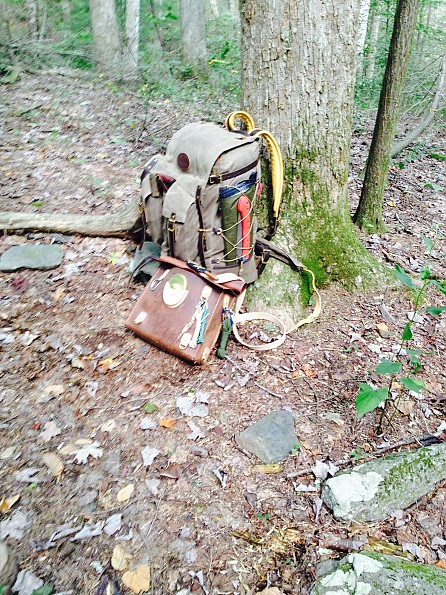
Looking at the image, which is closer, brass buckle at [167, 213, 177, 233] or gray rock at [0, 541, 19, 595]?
gray rock at [0, 541, 19, 595]

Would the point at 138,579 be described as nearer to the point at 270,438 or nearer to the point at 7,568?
the point at 7,568

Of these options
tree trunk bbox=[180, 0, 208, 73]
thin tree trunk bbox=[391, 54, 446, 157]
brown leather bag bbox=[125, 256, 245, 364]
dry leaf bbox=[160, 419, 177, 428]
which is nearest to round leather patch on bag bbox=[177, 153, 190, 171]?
brown leather bag bbox=[125, 256, 245, 364]

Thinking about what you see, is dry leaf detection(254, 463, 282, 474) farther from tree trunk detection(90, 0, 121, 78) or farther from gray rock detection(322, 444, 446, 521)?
tree trunk detection(90, 0, 121, 78)

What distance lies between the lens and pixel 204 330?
2785 millimetres

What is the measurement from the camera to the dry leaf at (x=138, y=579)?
70.9 inches

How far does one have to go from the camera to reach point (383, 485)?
2.17 metres

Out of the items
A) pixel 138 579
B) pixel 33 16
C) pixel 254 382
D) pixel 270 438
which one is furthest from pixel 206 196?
pixel 33 16

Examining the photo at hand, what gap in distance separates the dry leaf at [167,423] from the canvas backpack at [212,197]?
76 centimetres

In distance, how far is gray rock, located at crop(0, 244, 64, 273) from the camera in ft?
11.7

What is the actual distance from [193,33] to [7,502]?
31.6 ft

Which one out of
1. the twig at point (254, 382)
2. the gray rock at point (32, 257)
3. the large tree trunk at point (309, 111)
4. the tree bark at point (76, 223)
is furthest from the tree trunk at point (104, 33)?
the twig at point (254, 382)

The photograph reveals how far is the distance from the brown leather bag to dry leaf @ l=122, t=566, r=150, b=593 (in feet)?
3.91

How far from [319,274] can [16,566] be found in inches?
103

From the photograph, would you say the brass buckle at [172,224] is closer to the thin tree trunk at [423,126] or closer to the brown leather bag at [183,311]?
the brown leather bag at [183,311]
